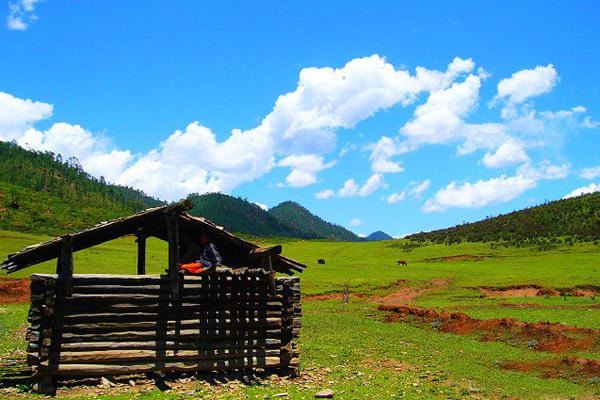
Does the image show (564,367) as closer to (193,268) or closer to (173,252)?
(193,268)

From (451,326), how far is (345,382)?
50.9 ft

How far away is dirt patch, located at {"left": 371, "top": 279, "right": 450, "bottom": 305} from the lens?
47.3 metres

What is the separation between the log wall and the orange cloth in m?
0.22

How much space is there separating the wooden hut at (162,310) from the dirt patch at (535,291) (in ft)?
112

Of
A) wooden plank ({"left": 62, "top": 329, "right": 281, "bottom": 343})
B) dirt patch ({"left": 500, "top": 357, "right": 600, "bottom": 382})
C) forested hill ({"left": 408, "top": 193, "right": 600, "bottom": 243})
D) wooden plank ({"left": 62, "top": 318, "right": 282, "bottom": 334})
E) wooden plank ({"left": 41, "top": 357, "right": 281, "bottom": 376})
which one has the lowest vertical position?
dirt patch ({"left": 500, "top": 357, "right": 600, "bottom": 382})

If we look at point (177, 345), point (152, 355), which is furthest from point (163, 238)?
point (152, 355)

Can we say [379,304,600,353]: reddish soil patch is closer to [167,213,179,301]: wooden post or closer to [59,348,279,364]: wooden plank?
[59,348,279,364]: wooden plank

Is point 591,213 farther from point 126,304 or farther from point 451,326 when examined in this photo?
point 126,304

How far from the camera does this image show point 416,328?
33.2m

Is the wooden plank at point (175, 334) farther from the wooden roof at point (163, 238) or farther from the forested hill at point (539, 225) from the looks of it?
the forested hill at point (539, 225)

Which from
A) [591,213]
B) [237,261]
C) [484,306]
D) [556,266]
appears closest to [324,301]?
[484,306]

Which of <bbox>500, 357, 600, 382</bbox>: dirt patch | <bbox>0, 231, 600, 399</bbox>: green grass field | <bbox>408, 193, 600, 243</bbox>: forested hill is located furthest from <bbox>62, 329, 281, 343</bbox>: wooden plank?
<bbox>408, 193, 600, 243</bbox>: forested hill

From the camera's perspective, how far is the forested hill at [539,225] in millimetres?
99375

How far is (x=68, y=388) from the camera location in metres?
16.5
